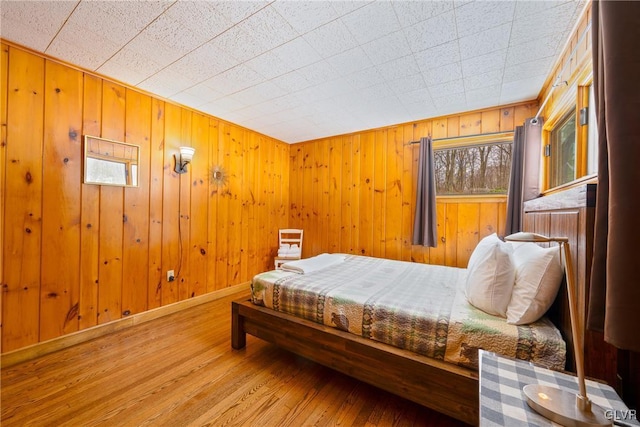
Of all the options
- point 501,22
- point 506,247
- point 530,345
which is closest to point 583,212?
point 506,247

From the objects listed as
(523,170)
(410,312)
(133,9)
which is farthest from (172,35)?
(523,170)

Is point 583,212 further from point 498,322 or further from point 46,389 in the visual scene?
point 46,389

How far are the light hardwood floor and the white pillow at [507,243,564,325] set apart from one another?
2.58 feet

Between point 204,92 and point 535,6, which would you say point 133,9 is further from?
point 535,6

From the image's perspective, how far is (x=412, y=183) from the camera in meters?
3.46

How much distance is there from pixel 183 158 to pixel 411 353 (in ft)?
9.87

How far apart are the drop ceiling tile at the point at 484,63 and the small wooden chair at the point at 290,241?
3.13 meters

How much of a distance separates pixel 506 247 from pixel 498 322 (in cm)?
48

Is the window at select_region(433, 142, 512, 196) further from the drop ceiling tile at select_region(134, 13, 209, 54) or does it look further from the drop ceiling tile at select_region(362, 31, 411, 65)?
the drop ceiling tile at select_region(134, 13, 209, 54)

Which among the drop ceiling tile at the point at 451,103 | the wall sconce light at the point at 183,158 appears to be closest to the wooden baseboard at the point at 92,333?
the wall sconce light at the point at 183,158

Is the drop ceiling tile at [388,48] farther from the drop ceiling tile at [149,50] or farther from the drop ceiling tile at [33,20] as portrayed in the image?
the drop ceiling tile at [33,20]

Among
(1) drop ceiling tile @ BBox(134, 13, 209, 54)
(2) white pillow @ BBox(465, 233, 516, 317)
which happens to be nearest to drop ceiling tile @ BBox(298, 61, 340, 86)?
(1) drop ceiling tile @ BBox(134, 13, 209, 54)

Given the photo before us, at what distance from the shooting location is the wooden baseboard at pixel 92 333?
193 cm

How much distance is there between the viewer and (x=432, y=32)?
1.76m
